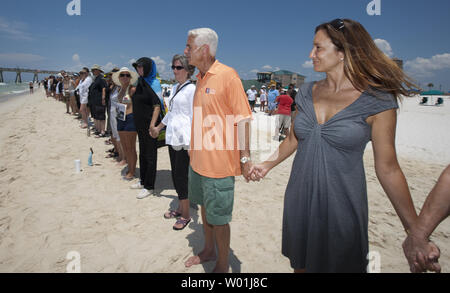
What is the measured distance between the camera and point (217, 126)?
1948 mm

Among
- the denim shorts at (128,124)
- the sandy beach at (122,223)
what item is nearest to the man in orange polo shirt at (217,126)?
the sandy beach at (122,223)

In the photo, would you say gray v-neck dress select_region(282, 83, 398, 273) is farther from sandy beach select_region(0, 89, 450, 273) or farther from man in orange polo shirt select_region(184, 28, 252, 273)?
sandy beach select_region(0, 89, 450, 273)

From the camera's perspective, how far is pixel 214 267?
95.3 inches

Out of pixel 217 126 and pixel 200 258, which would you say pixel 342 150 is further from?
pixel 200 258

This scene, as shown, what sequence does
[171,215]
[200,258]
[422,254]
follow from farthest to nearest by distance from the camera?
[171,215]
[200,258]
[422,254]

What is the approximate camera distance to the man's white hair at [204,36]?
193cm

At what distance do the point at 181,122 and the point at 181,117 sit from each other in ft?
0.22

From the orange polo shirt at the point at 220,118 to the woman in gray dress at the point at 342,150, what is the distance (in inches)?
21.5

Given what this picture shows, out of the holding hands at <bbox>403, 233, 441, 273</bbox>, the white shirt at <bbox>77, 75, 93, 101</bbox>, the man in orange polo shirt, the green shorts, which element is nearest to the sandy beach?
the green shorts

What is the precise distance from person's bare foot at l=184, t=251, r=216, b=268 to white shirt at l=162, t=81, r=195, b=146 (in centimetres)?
133

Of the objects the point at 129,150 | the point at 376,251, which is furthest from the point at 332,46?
the point at 129,150

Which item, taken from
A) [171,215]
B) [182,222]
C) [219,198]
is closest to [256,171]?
[219,198]

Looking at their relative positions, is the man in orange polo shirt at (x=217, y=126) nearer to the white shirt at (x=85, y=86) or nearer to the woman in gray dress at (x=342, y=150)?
the woman in gray dress at (x=342, y=150)
